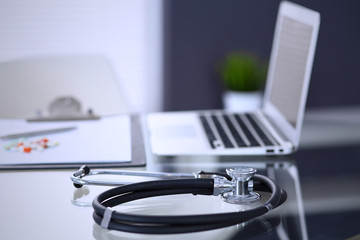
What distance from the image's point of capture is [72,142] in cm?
119

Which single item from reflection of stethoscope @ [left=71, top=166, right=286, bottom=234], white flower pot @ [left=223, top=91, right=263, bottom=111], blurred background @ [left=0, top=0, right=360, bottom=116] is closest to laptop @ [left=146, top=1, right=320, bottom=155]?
reflection of stethoscope @ [left=71, top=166, right=286, bottom=234]

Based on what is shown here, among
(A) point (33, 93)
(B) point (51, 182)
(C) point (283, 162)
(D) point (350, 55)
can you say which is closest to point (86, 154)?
(B) point (51, 182)

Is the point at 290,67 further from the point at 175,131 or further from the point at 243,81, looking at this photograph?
the point at 243,81

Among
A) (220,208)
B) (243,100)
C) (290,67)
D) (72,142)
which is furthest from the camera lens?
(243,100)

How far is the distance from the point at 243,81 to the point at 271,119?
233cm

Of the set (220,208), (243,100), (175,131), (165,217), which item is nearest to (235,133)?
(175,131)

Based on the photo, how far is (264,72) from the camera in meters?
3.79

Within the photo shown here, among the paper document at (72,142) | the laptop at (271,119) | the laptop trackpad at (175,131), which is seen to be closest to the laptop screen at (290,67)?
the laptop at (271,119)

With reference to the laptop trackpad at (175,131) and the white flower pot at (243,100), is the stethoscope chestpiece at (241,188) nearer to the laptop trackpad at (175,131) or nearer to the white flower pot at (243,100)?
the laptop trackpad at (175,131)

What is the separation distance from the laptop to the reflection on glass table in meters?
0.08

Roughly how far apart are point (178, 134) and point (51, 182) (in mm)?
400

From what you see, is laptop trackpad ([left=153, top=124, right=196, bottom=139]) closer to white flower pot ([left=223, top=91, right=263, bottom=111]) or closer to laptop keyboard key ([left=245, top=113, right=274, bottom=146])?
laptop keyboard key ([left=245, top=113, right=274, bottom=146])

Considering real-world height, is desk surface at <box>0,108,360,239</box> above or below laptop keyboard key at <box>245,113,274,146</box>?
below

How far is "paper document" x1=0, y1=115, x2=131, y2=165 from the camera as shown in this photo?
108 centimetres
